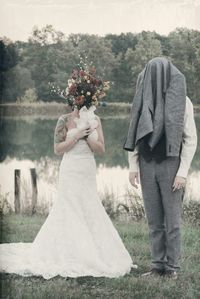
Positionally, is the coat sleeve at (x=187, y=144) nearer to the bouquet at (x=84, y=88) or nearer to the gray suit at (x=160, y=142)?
the gray suit at (x=160, y=142)

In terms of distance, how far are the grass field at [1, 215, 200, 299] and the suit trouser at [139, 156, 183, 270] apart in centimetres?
11

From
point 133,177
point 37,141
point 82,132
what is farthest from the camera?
point 37,141

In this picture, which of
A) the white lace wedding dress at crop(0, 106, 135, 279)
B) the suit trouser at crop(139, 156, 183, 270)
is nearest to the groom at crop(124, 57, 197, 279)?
the suit trouser at crop(139, 156, 183, 270)

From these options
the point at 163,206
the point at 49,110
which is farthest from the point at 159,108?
the point at 49,110

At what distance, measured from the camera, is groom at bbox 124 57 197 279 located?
3686 millimetres

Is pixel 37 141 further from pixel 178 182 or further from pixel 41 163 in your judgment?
pixel 178 182

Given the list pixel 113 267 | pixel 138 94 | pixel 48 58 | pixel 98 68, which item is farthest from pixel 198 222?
pixel 48 58

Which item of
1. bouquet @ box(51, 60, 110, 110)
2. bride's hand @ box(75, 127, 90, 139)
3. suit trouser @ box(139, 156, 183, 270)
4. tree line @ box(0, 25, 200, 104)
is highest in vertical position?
tree line @ box(0, 25, 200, 104)

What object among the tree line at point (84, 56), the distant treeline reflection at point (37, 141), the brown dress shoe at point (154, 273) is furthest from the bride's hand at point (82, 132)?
the brown dress shoe at point (154, 273)

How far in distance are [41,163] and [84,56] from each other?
74cm

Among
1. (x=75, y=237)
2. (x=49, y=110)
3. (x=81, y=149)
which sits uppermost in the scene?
(x=49, y=110)

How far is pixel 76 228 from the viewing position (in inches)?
160

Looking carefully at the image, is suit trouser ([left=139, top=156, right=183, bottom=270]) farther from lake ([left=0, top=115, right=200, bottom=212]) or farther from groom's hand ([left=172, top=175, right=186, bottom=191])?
lake ([left=0, top=115, right=200, bottom=212])

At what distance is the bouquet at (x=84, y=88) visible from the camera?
3.89m
